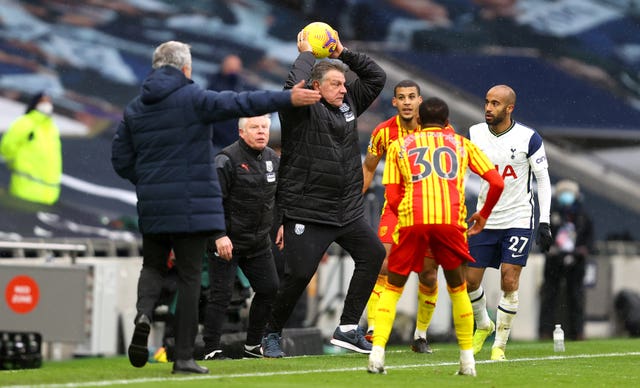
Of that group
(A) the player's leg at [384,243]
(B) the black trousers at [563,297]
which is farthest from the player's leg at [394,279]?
(B) the black trousers at [563,297]

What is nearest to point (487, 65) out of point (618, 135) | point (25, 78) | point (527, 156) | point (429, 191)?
point (618, 135)

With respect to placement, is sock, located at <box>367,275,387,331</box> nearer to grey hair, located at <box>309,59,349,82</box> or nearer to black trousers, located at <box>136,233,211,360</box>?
grey hair, located at <box>309,59,349,82</box>

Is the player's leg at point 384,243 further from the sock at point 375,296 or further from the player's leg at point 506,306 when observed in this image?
the player's leg at point 506,306

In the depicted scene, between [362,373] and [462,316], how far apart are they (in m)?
0.81

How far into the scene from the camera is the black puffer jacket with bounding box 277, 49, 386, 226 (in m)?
10.1

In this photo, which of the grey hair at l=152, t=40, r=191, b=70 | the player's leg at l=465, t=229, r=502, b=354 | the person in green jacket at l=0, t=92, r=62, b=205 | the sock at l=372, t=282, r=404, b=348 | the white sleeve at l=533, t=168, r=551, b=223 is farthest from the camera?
the person in green jacket at l=0, t=92, r=62, b=205

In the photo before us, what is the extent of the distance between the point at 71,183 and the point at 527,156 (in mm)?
11079

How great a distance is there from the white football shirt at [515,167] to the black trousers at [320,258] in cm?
108

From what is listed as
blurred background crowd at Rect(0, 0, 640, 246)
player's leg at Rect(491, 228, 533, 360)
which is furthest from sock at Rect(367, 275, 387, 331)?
blurred background crowd at Rect(0, 0, 640, 246)

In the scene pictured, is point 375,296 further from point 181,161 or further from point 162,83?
point 162,83

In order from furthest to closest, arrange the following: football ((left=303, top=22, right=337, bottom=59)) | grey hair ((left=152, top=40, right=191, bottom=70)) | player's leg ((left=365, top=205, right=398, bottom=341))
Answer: player's leg ((left=365, top=205, right=398, bottom=341)), football ((left=303, top=22, right=337, bottom=59)), grey hair ((left=152, top=40, right=191, bottom=70))

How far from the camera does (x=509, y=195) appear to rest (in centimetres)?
1077

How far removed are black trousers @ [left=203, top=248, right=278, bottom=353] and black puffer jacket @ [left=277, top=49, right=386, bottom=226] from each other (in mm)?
772

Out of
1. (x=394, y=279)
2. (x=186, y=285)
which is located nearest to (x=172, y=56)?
(x=186, y=285)
